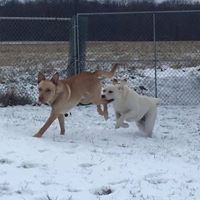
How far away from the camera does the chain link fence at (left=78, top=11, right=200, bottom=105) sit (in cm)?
1352

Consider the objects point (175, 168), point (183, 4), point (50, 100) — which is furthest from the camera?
point (183, 4)

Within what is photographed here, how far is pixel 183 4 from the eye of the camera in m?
31.4

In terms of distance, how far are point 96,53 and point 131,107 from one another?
12429mm

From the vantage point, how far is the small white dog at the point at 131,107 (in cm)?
873

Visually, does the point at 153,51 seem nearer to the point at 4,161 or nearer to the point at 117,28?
the point at 117,28

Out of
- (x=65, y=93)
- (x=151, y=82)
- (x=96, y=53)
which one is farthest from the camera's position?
(x=96, y=53)

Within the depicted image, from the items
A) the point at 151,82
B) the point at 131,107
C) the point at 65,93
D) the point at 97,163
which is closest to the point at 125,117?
the point at 131,107

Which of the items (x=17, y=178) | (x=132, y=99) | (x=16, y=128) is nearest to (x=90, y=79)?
(x=132, y=99)

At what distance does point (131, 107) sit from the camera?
8.72 m

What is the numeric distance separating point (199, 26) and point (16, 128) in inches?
401

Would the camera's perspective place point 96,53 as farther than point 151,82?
Yes

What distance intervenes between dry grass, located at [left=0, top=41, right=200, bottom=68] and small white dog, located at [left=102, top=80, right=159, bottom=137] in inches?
349

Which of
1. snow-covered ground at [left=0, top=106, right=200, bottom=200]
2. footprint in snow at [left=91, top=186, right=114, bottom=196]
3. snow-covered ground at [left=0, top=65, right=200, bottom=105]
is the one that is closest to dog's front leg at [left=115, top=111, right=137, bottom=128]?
snow-covered ground at [left=0, top=106, right=200, bottom=200]

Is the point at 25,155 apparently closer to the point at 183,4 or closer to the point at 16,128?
the point at 16,128
